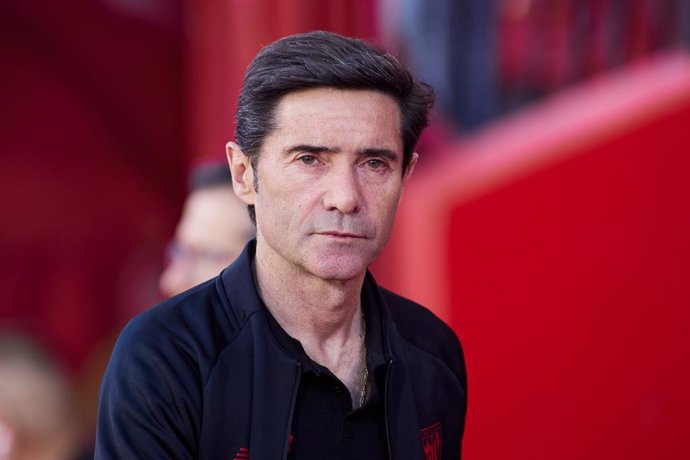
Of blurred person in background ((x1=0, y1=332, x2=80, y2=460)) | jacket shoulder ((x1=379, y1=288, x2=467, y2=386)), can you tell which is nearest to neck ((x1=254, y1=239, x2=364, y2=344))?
jacket shoulder ((x1=379, y1=288, x2=467, y2=386))

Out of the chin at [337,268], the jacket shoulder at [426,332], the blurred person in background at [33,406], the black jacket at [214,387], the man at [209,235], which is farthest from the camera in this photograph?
the blurred person in background at [33,406]

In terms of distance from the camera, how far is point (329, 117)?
114 cm

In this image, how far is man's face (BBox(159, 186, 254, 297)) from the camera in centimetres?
228

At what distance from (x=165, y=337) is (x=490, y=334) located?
61.6 inches

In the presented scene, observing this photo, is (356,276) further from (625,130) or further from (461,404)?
(625,130)

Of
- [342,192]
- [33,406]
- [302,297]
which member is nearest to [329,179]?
[342,192]

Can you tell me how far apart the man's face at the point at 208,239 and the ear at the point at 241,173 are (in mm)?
997

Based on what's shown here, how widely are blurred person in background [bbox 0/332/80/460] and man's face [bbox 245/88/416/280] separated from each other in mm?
1565

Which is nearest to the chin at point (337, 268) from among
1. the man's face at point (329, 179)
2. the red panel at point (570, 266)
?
the man's face at point (329, 179)

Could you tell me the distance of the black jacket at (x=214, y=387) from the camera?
1.06 metres

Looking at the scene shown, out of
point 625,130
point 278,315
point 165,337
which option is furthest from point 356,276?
point 625,130

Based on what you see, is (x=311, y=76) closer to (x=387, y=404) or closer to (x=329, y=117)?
(x=329, y=117)

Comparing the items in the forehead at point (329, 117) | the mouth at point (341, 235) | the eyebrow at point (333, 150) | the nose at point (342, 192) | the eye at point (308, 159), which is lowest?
the mouth at point (341, 235)

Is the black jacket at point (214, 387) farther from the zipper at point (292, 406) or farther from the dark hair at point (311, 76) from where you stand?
the dark hair at point (311, 76)
